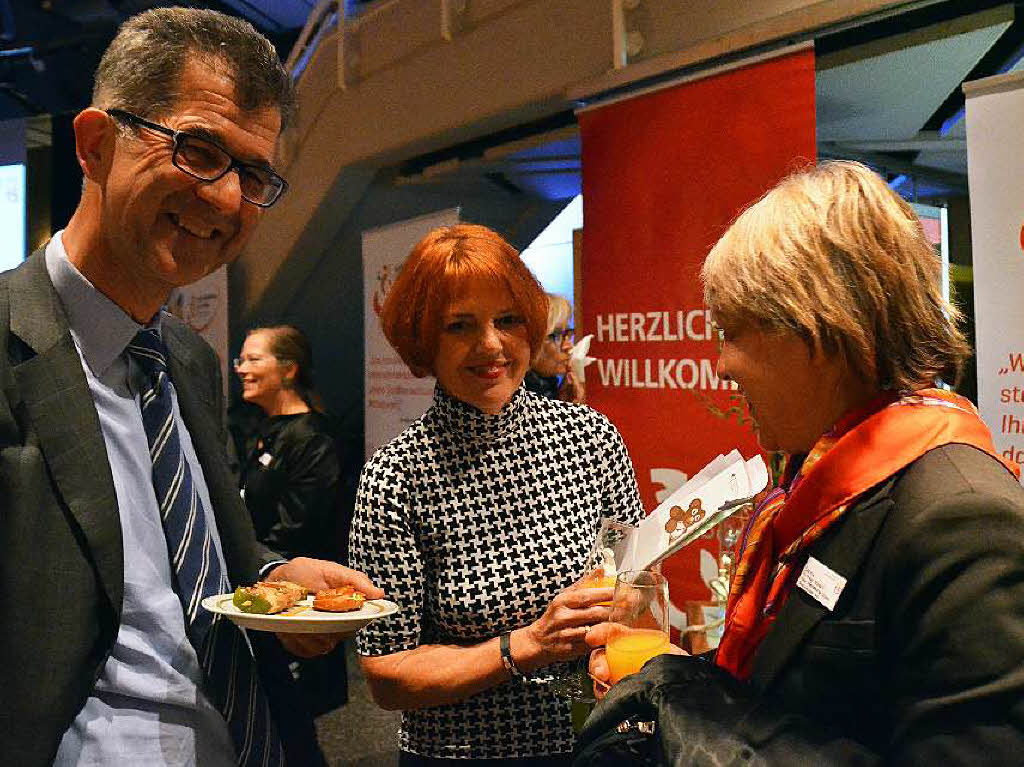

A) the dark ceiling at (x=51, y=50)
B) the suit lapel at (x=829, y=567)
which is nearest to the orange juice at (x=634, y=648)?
the suit lapel at (x=829, y=567)

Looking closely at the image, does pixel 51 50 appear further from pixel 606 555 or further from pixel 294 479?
pixel 606 555

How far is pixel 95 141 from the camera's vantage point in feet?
4.11

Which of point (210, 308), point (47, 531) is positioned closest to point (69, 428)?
point (47, 531)

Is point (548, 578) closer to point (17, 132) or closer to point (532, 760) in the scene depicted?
point (532, 760)

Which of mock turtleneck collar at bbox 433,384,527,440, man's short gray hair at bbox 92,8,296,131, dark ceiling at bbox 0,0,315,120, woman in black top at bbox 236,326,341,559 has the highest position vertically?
dark ceiling at bbox 0,0,315,120

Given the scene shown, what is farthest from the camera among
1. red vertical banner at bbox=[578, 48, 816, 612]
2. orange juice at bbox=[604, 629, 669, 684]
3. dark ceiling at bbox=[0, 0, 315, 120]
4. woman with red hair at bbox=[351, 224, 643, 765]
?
dark ceiling at bbox=[0, 0, 315, 120]

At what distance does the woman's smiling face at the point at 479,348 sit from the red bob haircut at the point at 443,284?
0.7 inches

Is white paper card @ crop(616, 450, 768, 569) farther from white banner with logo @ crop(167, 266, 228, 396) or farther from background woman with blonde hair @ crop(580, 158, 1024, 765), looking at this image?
white banner with logo @ crop(167, 266, 228, 396)

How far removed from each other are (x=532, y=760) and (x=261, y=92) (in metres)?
1.31

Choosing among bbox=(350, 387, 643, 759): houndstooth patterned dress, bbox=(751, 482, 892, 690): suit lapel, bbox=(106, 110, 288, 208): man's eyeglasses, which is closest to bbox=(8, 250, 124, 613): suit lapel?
bbox=(106, 110, 288, 208): man's eyeglasses

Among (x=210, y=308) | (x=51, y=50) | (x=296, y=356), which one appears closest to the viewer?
(x=296, y=356)

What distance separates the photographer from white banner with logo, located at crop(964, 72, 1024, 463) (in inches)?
90.9

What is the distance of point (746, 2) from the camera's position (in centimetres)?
339

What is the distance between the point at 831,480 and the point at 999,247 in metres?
1.80
